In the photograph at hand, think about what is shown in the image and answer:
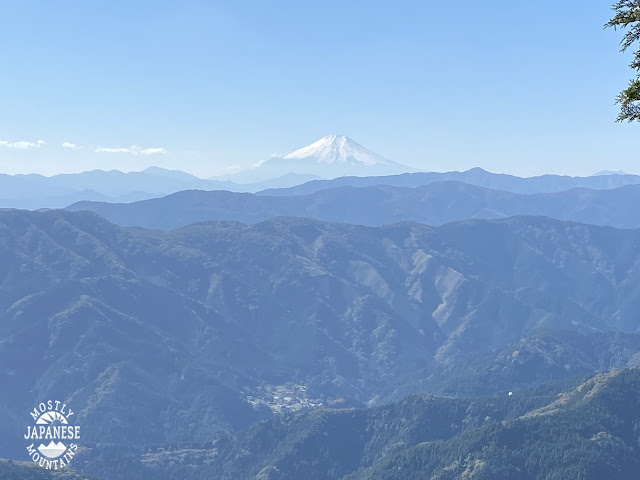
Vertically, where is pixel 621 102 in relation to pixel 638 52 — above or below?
below

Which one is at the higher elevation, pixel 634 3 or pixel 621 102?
pixel 634 3
